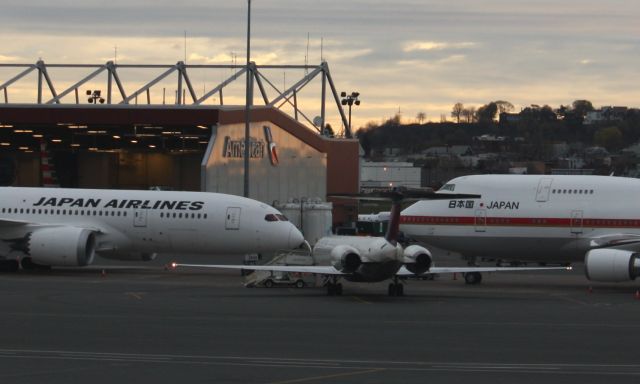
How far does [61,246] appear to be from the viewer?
4238cm

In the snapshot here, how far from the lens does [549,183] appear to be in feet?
135

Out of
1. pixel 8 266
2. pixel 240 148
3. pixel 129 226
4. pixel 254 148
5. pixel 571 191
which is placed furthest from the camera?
pixel 254 148

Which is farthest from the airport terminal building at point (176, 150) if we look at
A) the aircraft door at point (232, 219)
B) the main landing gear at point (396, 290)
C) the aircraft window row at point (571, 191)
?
the main landing gear at point (396, 290)

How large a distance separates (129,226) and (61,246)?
2892 mm

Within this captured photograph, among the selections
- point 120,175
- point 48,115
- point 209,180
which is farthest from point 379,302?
point 120,175

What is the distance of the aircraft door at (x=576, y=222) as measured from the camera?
1567 inches

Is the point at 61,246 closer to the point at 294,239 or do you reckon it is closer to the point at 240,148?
the point at 294,239

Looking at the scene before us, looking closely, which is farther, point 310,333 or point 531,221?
point 531,221

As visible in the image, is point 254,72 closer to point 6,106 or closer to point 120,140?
point 120,140

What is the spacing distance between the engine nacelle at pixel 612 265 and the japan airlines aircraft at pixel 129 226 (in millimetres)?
11553

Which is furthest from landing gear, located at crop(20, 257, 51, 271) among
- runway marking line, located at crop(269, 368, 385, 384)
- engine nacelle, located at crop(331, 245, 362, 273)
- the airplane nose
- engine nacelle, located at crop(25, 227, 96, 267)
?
runway marking line, located at crop(269, 368, 385, 384)

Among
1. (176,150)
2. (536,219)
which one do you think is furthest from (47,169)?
(536,219)

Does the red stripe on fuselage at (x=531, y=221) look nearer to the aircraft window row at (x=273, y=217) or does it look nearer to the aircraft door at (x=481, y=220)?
the aircraft door at (x=481, y=220)

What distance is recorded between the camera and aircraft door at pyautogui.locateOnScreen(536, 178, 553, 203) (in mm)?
40469
